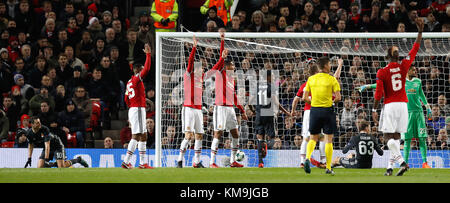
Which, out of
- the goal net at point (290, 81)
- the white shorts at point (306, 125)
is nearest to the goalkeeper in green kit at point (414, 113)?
the goal net at point (290, 81)

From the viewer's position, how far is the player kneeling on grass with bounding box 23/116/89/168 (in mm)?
14844

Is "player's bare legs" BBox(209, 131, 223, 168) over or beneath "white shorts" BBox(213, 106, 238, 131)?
beneath

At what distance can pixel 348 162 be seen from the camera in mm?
13312

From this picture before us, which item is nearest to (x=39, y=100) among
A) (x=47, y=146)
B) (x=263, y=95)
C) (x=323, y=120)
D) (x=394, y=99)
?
(x=47, y=146)

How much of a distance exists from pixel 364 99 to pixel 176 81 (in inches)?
183

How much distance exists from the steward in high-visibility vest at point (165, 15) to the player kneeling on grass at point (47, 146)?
13.4ft

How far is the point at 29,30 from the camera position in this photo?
1914cm

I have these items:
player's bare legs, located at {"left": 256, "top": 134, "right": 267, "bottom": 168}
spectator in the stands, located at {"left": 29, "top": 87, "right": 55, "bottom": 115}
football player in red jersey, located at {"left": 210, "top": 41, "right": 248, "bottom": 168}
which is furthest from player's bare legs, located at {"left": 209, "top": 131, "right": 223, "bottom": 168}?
spectator in the stands, located at {"left": 29, "top": 87, "right": 55, "bottom": 115}

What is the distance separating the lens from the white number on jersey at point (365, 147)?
12828mm

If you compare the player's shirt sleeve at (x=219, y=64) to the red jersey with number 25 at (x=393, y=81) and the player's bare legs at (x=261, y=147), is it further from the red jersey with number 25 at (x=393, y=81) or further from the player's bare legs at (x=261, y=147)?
the red jersey with number 25 at (x=393, y=81)

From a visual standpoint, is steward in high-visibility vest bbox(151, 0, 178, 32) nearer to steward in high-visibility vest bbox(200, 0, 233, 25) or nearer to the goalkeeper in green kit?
steward in high-visibility vest bbox(200, 0, 233, 25)

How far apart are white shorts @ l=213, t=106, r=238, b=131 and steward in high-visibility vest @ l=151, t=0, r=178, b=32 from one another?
4698mm
